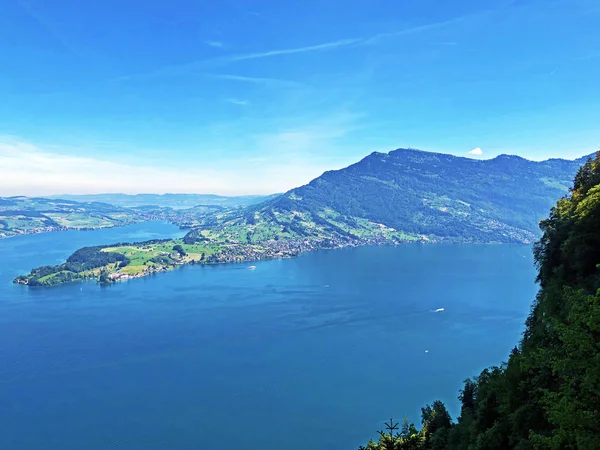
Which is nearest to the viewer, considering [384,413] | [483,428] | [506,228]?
[483,428]

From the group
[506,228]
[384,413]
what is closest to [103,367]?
[384,413]

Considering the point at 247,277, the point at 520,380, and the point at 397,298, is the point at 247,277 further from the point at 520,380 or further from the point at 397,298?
the point at 520,380

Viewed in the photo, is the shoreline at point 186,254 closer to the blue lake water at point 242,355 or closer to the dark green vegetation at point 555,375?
the blue lake water at point 242,355

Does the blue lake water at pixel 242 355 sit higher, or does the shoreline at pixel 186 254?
the shoreline at pixel 186 254

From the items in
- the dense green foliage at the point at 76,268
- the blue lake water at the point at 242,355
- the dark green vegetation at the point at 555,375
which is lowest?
the blue lake water at the point at 242,355

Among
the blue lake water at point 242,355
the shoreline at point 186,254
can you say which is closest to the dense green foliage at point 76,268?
the shoreline at point 186,254

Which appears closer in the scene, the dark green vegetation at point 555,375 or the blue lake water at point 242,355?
the dark green vegetation at point 555,375
